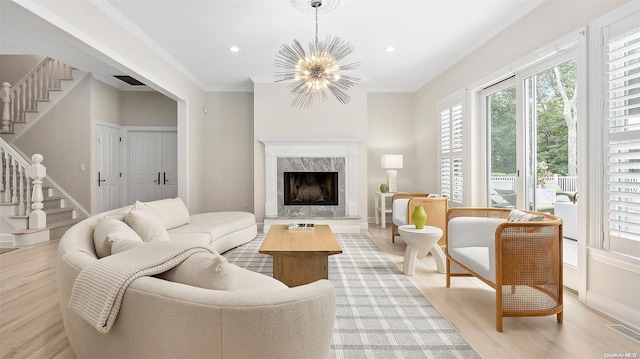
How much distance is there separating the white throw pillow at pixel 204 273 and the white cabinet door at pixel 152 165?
6171 millimetres

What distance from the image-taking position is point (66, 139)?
5.84 m

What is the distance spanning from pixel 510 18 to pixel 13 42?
21.0ft

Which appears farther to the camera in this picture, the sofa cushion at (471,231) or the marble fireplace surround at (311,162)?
the marble fireplace surround at (311,162)

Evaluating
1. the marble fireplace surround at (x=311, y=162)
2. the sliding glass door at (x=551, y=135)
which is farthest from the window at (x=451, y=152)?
the marble fireplace surround at (x=311, y=162)

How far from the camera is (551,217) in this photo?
2.37 meters

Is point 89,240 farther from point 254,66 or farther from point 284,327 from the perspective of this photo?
point 254,66

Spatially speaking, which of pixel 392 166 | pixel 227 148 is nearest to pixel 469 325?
pixel 392 166

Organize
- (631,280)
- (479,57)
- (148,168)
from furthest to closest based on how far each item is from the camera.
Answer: (148,168)
(479,57)
(631,280)

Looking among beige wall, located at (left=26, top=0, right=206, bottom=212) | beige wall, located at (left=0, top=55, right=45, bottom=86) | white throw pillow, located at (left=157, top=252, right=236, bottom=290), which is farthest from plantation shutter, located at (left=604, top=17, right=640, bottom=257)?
beige wall, located at (left=0, top=55, right=45, bottom=86)

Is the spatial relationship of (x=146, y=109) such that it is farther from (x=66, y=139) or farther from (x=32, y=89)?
(x=32, y=89)

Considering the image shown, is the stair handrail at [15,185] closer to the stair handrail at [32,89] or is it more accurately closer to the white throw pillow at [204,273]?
the stair handrail at [32,89]

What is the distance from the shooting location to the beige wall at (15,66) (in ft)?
20.7

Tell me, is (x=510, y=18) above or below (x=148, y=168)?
above

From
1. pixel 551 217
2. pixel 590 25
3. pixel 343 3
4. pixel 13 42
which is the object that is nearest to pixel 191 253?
pixel 551 217
